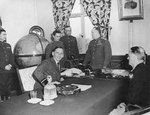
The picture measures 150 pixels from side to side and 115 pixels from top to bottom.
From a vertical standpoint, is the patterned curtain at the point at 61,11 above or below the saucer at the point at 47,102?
above

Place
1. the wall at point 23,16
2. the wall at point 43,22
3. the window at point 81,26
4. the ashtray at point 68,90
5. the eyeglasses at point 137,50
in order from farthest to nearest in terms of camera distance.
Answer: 1. the wall at point 23,16
2. the window at point 81,26
3. the wall at point 43,22
4. the eyeglasses at point 137,50
5. the ashtray at point 68,90

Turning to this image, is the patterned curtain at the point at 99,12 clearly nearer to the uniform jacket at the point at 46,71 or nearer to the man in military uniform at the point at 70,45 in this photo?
the man in military uniform at the point at 70,45

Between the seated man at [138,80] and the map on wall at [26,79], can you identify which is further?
the map on wall at [26,79]

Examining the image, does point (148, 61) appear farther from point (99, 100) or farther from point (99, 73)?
point (99, 100)

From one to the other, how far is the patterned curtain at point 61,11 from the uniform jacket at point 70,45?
32.5 inches

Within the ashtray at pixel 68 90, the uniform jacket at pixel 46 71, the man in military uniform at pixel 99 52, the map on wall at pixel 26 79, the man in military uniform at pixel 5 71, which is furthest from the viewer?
the man in military uniform at pixel 5 71

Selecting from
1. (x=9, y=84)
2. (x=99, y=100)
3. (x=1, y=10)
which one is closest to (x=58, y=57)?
(x=99, y=100)

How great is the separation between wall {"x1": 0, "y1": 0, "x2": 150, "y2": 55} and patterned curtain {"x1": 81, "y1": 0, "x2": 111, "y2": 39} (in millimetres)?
156

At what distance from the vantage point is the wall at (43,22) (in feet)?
19.1

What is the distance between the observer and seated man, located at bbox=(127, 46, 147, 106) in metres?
2.78

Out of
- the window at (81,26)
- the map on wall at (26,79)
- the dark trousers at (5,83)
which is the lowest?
the dark trousers at (5,83)

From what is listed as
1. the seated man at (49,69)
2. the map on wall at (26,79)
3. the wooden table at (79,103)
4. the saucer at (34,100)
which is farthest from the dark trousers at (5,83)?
the saucer at (34,100)

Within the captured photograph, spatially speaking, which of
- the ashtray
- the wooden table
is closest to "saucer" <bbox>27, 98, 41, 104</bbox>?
the wooden table

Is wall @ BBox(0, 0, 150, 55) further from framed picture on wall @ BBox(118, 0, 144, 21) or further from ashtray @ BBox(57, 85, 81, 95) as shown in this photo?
ashtray @ BBox(57, 85, 81, 95)
